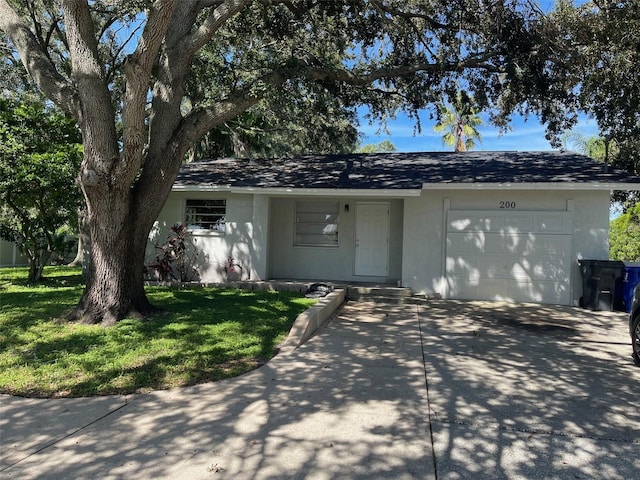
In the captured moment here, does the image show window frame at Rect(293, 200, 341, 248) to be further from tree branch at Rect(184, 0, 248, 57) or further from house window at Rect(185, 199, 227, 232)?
tree branch at Rect(184, 0, 248, 57)

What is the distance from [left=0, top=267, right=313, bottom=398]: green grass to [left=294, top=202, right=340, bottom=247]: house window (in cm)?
387

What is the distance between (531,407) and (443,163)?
966 centimetres

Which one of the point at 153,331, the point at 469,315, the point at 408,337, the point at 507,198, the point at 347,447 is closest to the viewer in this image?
the point at 347,447

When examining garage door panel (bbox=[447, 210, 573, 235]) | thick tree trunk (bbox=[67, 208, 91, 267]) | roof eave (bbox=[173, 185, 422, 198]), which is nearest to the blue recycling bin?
garage door panel (bbox=[447, 210, 573, 235])

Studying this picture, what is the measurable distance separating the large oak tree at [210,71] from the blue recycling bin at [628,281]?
13.9 feet

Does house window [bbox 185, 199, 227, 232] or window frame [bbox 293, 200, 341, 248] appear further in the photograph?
window frame [bbox 293, 200, 341, 248]

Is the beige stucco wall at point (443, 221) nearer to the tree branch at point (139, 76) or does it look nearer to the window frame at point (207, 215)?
the window frame at point (207, 215)

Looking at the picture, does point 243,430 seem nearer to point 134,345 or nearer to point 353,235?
point 134,345

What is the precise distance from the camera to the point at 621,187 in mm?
9891

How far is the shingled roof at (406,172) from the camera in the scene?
10.8m

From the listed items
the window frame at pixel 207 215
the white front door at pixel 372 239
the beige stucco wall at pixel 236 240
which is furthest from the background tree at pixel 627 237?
the window frame at pixel 207 215

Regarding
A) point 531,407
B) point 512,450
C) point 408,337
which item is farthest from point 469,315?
point 512,450

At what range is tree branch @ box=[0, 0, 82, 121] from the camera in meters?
7.34

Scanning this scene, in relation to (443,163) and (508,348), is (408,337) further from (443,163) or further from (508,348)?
(443,163)
